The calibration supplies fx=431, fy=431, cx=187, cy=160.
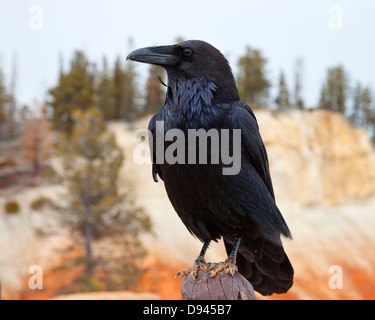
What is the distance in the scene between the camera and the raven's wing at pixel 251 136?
3.17m

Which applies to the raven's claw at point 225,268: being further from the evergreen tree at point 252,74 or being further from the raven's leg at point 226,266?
the evergreen tree at point 252,74

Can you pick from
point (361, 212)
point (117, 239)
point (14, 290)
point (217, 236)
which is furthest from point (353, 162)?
point (217, 236)

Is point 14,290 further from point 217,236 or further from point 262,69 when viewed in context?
point 262,69

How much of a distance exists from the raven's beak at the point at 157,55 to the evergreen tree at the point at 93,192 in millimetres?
14698

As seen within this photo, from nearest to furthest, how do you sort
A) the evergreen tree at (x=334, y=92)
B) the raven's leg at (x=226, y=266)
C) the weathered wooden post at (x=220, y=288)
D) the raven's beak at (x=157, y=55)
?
the raven's beak at (x=157, y=55), the weathered wooden post at (x=220, y=288), the raven's leg at (x=226, y=266), the evergreen tree at (x=334, y=92)

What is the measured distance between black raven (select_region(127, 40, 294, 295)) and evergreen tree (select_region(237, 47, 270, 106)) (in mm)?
28089

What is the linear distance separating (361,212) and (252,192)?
3032 cm

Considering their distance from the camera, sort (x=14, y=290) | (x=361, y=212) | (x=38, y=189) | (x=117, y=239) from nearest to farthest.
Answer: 1. (x=117, y=239)
2. (x=14, y=290)
3. (x=38, y=189)
4. (x=361, y=212)

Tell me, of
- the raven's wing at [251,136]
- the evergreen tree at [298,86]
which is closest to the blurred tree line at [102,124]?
the evergreen tree at [298,86]

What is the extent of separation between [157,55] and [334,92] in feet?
113

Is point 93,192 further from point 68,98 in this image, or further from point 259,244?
point 259,244

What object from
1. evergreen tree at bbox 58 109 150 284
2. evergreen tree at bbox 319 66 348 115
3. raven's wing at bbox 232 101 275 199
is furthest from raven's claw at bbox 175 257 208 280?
evergreen tree at bbox 319 66 348 115

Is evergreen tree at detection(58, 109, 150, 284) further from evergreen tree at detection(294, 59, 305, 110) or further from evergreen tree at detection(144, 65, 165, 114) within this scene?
evergreen tree at detection(294, 59, 305, 110)

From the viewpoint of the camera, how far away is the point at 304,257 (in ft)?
81.8
